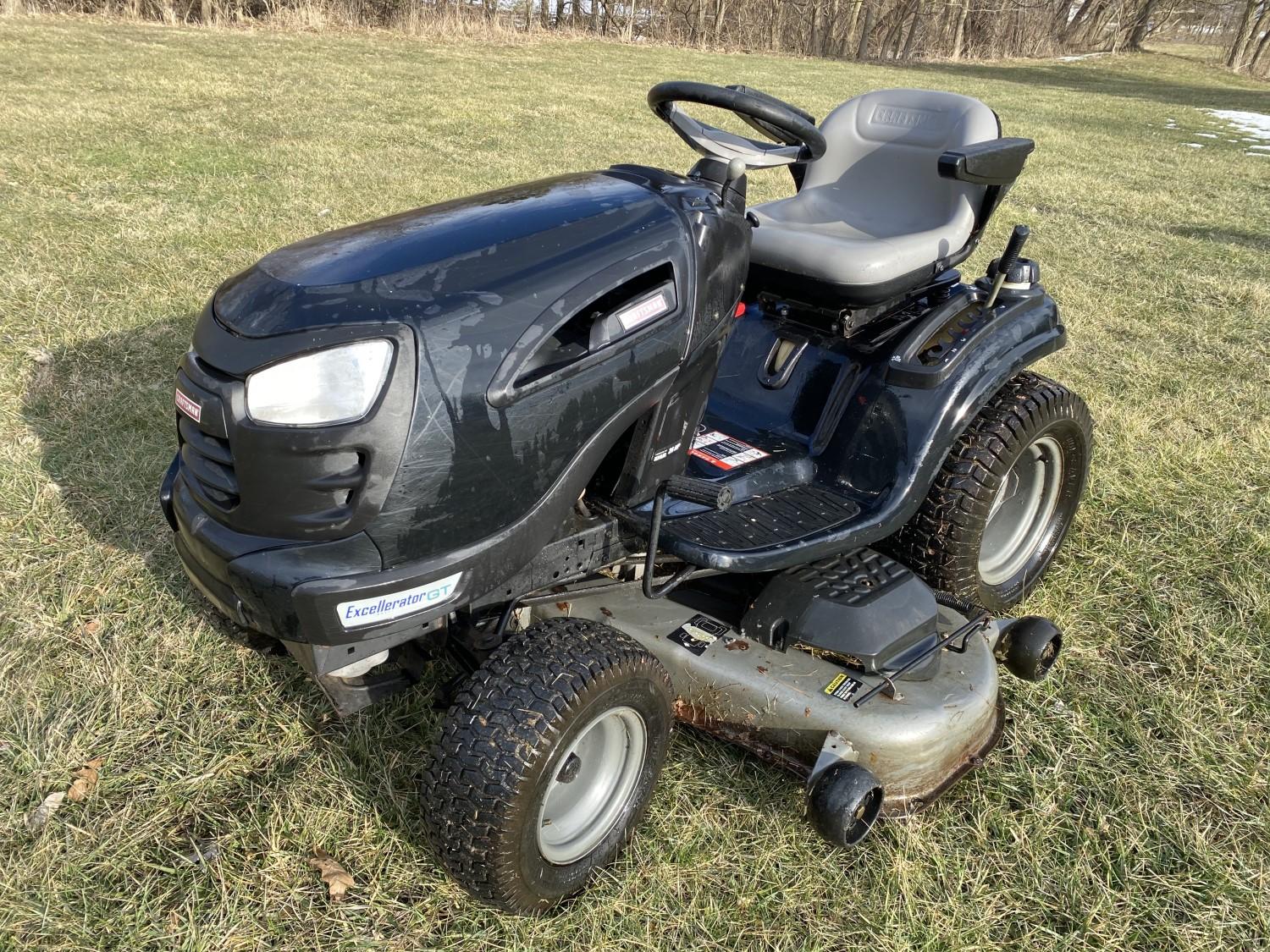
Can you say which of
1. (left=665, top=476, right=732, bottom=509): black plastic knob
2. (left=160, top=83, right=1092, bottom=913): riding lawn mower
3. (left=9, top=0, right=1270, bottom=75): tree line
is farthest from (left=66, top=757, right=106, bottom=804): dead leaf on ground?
(left=9, top=0, right=1270, bottom=75): tree line

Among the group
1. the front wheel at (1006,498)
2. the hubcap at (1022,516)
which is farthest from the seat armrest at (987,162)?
the hubcap at (1022,516)

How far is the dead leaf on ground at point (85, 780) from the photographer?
1.97 metres

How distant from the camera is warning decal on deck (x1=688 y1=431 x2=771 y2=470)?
7.34ft

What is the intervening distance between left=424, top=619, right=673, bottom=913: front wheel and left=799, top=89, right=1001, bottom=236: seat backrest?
1.56m

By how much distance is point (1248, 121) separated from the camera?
14750mm

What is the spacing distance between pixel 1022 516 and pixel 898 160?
109cm

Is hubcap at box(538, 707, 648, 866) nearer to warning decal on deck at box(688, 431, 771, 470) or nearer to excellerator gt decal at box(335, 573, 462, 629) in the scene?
excellerator gt decal at box(335, 573, 462, 629)

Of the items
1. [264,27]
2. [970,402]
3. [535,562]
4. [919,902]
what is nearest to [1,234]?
[535,562]

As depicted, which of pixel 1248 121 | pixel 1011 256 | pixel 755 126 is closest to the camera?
pixel 755 126

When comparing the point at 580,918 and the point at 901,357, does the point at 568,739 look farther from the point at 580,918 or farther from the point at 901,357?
the point at 901,357

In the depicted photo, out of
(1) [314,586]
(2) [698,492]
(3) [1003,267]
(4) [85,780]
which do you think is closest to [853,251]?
(3) [1003,267]

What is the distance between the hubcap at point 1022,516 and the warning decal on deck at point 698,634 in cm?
97

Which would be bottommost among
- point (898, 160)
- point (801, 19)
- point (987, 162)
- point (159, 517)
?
point (801, 19)

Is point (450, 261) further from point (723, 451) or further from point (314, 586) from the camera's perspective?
point (723, 451)
